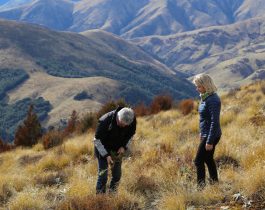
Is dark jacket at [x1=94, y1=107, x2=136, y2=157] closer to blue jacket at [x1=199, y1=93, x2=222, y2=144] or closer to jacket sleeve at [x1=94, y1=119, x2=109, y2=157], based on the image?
jacket sleeve at [x1=94, y1=119, x2=109, y2=157]

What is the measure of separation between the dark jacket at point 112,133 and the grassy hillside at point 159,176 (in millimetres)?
775

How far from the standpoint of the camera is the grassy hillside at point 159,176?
6527 mm

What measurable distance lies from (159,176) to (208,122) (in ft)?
5.30

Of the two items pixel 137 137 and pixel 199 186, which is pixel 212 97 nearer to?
pixel 199 186

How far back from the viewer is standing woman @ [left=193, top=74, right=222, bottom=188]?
7.16 meters

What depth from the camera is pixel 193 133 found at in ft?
44.8

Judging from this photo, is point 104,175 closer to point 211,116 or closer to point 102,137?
point 102,137

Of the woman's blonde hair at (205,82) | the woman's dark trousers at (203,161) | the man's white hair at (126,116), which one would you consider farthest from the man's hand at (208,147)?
the man's white hair at (126,116)

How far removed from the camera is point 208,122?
290 inches

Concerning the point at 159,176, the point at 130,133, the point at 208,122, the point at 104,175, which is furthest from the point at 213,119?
the point at 104,175

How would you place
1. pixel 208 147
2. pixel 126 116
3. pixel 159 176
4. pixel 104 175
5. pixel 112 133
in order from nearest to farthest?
1. pixel 126 116
2. pixel 208 147
3. pixel 112 133
4. pixel 104 175
5. pixel 159 176

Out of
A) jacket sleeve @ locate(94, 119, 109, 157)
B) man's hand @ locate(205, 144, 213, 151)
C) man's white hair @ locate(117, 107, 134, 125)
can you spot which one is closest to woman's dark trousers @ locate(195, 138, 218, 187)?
man's hand @ locate(205, 144, 213, 151)

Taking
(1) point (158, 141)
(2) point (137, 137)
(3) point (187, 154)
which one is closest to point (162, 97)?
(2) point (137, 137)

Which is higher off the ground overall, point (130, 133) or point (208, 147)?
point (130, 133)
